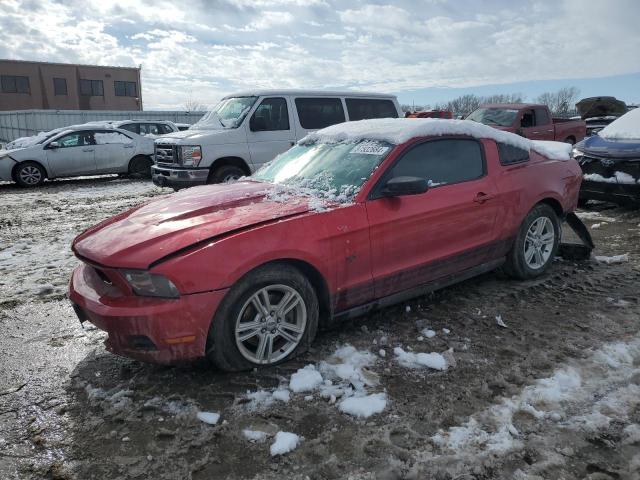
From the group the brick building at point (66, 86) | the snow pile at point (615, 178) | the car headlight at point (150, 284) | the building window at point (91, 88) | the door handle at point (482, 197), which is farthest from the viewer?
the building window at point (91, 88)

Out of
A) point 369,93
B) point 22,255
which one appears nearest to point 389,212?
point 22,255

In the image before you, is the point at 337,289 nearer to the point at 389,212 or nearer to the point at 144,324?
the point at 389,212

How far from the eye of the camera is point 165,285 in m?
2.77

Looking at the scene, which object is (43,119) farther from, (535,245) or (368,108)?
(535,245)

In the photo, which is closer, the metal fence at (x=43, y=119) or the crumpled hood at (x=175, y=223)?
the crumpled hood at (x=175, y=223)

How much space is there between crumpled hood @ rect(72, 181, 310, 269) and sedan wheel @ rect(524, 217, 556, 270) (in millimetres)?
2469

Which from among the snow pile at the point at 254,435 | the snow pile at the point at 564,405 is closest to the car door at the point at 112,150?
the snow pile at the point at 254,435

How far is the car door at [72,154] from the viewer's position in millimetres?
11945

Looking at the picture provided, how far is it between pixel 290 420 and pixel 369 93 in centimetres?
823

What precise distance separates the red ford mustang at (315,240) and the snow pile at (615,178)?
2827 millimetres

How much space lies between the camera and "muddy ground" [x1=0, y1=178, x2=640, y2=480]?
91.8 inches

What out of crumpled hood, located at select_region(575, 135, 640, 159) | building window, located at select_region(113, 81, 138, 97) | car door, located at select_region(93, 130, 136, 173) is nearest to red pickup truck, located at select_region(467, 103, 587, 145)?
crumpled hood, located at select_region(575, 135, 640, 159)

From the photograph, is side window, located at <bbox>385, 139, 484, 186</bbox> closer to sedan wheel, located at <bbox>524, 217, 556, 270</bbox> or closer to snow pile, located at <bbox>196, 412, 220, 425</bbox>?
sedan wheel, located at <bbox>524, 217, 556, 270</bbox>

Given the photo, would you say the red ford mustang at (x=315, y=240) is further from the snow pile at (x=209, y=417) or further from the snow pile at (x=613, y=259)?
the snow pile at (x=613, y=259)
